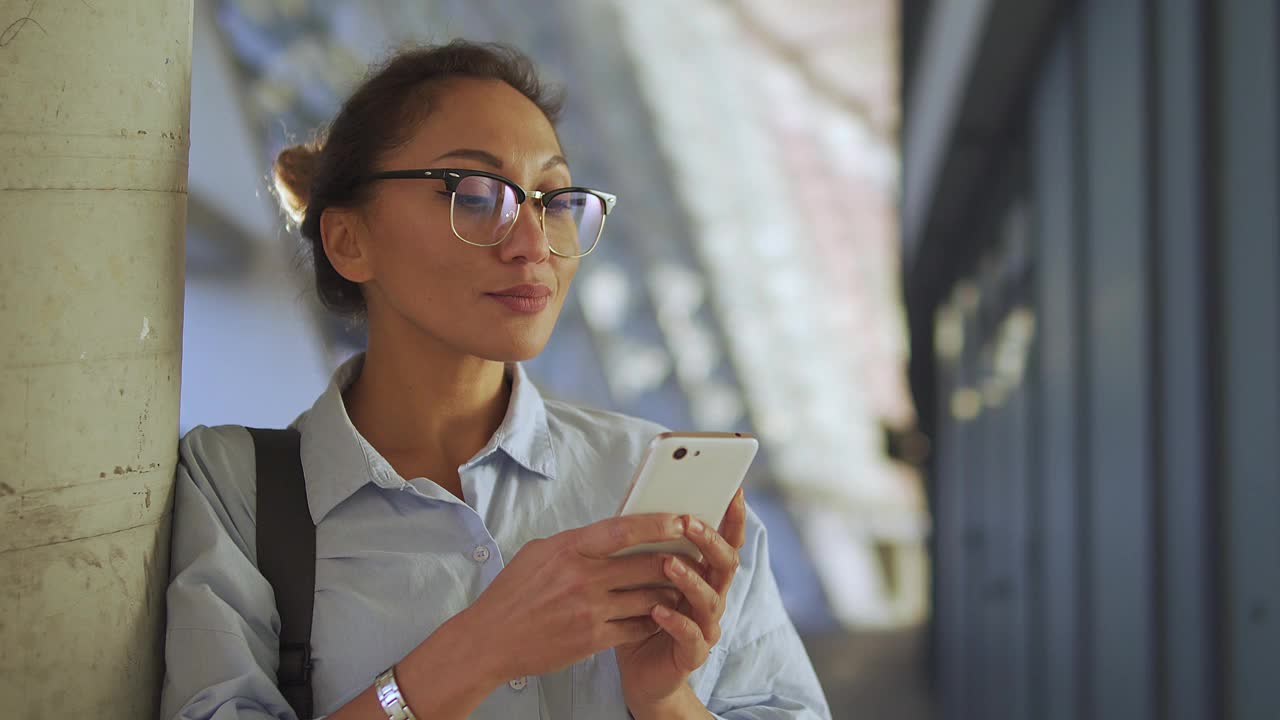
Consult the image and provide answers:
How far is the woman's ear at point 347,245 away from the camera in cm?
161

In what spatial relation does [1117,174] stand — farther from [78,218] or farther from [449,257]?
[78,218]

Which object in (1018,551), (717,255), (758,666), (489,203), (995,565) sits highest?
(717,255)

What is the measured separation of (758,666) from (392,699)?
0.50 m

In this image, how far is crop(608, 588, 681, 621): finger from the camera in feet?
4.13

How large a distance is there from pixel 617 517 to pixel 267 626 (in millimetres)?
474

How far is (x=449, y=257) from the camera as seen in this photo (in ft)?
Answer: 4.90

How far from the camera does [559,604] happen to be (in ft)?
4.10

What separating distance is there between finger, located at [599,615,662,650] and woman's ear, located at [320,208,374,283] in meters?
0.63

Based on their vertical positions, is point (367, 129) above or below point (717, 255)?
below

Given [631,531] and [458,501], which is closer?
[631,531]

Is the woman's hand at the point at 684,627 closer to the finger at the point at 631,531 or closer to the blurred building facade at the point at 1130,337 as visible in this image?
the finger at the point at 631,531

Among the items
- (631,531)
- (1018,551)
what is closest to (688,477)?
(631,531)

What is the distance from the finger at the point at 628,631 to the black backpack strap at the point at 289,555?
0.38m

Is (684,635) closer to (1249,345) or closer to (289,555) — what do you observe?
(289,555)
